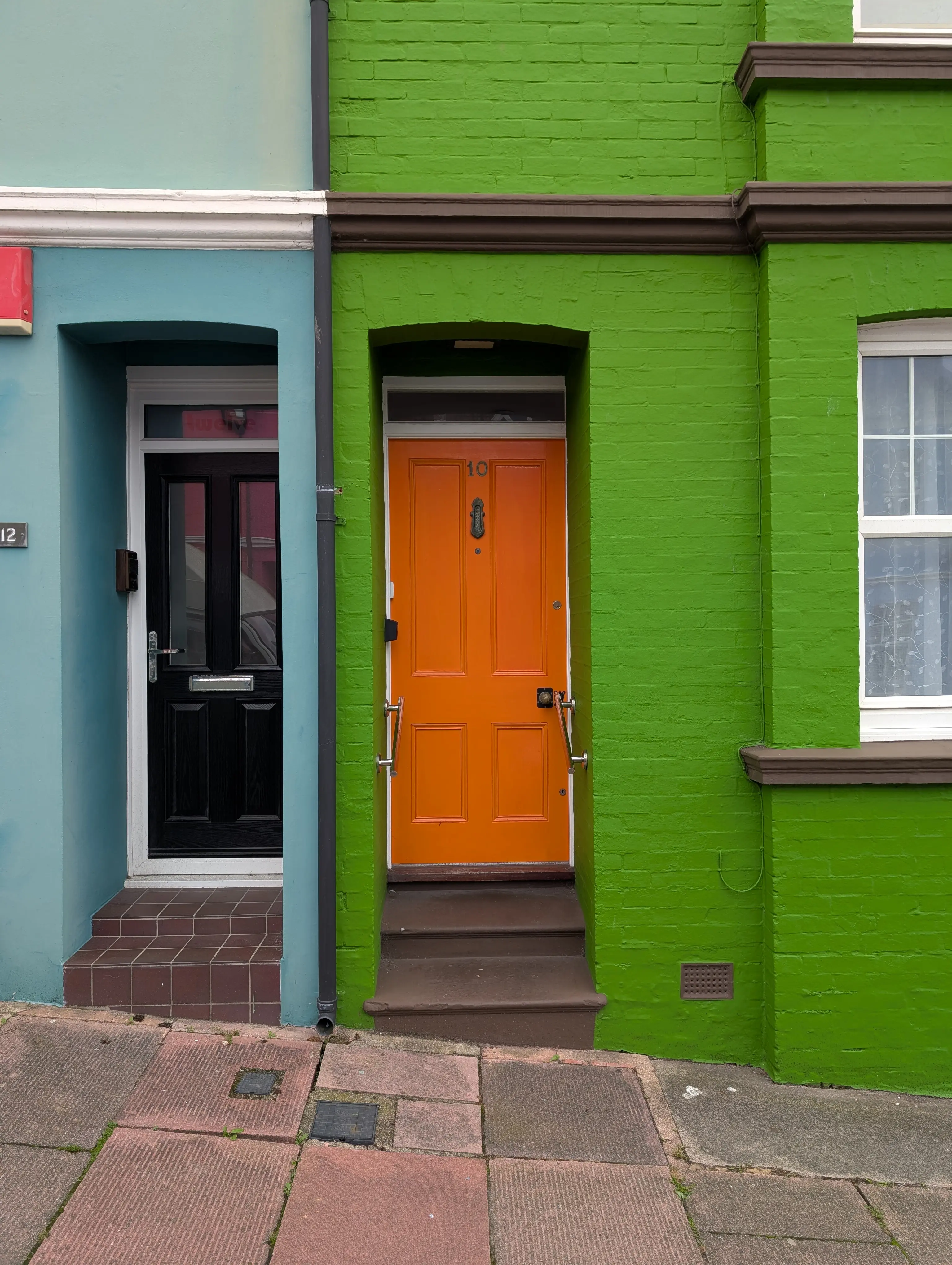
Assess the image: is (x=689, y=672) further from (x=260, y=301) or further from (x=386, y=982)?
(x=260, y=301)

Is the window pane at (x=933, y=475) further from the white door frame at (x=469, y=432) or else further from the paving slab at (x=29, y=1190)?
the paving slab at (x=29, y=1190)

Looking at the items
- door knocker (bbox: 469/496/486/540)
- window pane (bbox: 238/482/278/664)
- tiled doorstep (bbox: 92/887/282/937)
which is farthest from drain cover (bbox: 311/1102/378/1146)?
door knocker (bbox: 469/496/486/540)

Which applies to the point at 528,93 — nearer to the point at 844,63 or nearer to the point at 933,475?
the point at 844,63

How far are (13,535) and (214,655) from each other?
4.20 feet

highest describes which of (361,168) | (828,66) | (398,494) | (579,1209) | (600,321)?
(828,66)

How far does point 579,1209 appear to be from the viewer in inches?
122

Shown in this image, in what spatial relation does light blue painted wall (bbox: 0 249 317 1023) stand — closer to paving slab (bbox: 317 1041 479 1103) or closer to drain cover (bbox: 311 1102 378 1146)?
paving slab (bbox: 317 1041 479 1103)

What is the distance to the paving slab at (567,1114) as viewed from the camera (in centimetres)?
342

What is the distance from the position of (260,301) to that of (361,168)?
76cm

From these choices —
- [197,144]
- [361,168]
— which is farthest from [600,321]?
[197,144]

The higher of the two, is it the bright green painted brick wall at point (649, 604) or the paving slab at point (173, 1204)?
the bright green painted brick wall at point (649, 604)

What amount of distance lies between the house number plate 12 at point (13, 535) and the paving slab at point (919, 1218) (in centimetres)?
431

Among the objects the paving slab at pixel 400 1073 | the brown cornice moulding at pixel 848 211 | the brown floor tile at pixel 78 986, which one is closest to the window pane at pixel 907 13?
the brown cornice moulding at pixel 848 211

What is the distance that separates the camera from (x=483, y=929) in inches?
176
